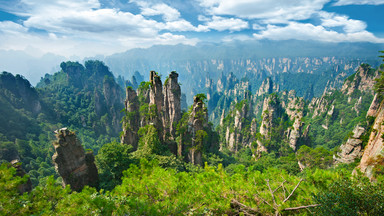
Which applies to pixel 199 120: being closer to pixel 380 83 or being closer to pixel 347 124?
pixel 380 83

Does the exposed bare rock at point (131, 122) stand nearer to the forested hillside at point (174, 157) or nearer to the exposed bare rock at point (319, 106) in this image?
the forested hillside at point (174, 157)

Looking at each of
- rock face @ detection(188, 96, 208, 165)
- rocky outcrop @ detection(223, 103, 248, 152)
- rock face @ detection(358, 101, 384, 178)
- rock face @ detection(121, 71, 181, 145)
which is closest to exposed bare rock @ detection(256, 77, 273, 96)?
rocky outcrop @ detection(223, 103, 248, 152)

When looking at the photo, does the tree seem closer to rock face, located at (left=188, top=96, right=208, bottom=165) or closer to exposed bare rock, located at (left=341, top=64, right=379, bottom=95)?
rock face, located at (left=188, top=96, right=208, bottom=165)

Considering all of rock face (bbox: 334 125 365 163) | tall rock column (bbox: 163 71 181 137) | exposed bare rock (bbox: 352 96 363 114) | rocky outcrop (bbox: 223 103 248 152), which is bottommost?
rocky outcrop (bbox: 223 103 248 152)

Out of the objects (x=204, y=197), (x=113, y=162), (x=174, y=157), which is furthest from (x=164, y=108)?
(x=204, y=197)

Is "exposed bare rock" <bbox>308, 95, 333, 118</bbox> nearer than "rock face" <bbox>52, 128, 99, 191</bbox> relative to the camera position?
No

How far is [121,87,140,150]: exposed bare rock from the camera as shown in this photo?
31.6 m

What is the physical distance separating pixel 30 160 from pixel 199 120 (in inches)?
1722

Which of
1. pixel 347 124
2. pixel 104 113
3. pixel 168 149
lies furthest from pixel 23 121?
pixel 347 124

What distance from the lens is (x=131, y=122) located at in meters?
34.1

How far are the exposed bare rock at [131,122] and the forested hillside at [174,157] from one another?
20cm

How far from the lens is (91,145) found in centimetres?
6084

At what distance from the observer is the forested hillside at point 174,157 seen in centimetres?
626

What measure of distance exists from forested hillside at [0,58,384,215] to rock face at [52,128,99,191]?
0.26ft
